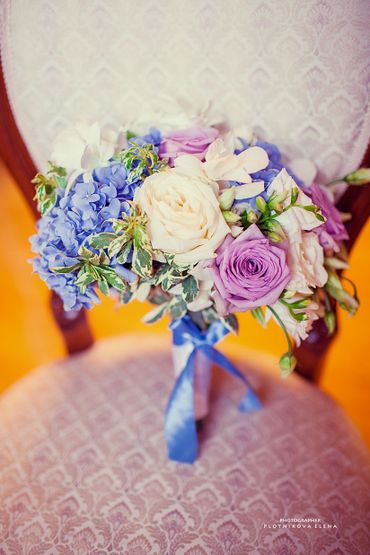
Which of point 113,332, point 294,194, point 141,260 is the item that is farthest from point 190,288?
point 113,332

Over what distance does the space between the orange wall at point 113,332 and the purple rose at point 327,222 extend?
2.67ft

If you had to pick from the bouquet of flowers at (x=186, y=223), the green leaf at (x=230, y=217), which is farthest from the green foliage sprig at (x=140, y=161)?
the green leaf at (x=230, y=217)

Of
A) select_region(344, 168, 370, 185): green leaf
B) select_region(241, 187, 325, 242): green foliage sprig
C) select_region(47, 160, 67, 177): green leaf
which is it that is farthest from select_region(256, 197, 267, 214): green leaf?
select_region(47, 160, 67, 177): green leaf

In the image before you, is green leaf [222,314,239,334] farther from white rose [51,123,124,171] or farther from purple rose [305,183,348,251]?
white rose [51,123,124,171]

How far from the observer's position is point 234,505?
700 mm

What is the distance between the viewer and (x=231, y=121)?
717 millimetres

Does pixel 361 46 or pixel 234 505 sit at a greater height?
pixel 361 46

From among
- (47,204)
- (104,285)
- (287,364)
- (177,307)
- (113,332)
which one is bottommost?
(113,332)

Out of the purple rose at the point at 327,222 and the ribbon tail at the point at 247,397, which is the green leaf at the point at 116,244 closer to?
the purple rose at the point at 327,222

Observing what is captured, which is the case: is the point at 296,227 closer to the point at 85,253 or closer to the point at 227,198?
the point at 227,198

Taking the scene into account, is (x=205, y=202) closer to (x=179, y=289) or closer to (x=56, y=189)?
(x=179, y=289)

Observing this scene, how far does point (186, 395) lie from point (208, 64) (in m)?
0.57

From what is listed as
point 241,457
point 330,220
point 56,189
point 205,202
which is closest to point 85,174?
point 56,189

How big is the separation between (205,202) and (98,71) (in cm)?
34
